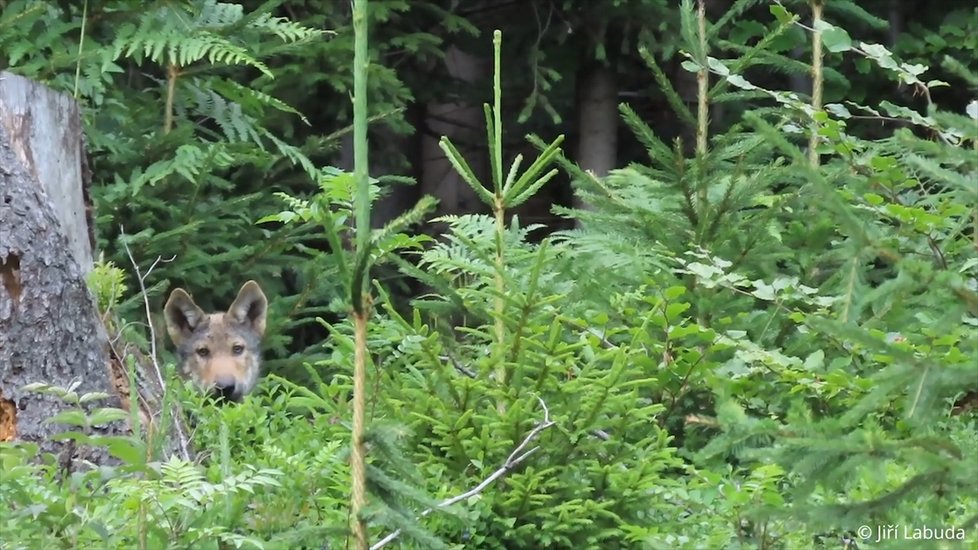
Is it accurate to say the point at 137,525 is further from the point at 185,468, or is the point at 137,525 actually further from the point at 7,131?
the point at 7,131

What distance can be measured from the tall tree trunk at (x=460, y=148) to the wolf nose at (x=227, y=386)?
5222 mm

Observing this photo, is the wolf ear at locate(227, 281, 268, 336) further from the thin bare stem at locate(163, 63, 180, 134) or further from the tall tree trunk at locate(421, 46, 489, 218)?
the tall tree trunk at locate(421, 46, 489, 218)

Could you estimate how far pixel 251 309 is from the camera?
8961mm

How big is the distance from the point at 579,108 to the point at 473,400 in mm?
7462

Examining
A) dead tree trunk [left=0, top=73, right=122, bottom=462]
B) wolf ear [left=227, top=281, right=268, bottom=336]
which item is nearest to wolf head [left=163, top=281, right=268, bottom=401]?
wolf ear [left=227, top=281, right=268, bottom=336]

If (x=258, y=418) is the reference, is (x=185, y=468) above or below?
above

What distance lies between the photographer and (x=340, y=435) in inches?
183

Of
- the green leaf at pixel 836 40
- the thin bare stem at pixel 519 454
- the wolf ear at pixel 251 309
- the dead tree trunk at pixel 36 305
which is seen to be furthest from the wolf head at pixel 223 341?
the green leaf at pixel 836 40

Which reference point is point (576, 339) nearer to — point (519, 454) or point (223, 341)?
point (519, 454)

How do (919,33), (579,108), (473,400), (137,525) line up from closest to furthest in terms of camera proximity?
(137,525), (473,400), (919,33), (579,108)

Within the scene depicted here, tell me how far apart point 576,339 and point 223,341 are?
3936 mm

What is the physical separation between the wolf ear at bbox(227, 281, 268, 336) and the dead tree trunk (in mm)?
2927

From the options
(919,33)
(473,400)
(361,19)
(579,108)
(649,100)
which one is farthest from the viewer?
(649,100)

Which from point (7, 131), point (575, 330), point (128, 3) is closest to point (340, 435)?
point (575, 330)
